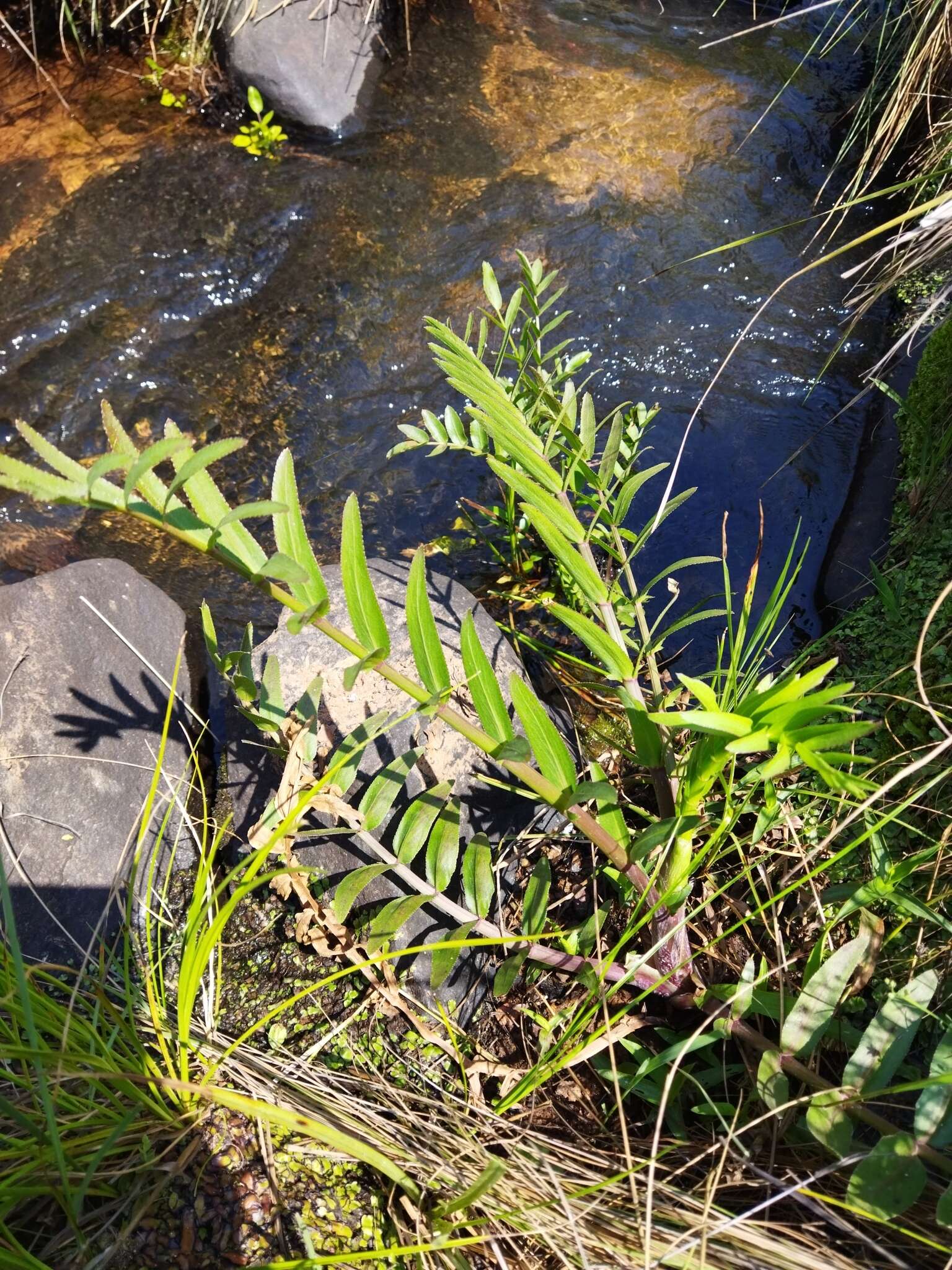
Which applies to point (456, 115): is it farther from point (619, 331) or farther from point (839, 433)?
point (839, 433)

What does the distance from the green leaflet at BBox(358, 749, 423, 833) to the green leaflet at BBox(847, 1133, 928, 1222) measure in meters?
0.90

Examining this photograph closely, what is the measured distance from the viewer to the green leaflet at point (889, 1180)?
1146 millimetres

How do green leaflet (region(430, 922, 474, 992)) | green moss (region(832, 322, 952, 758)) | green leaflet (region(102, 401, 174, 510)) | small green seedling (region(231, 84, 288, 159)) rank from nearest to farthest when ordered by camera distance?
green leaflet (region(102, 401, 174, 510))
green leaflet (region(430, 922, 474, 992))
green moss (region(832, 322, 952, 758))
small green seedling (region(231, 84, 288, 159))

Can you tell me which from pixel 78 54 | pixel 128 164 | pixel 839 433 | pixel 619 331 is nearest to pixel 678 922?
pixel 839 433

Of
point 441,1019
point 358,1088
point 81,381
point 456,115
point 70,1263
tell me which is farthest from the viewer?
point 456,115

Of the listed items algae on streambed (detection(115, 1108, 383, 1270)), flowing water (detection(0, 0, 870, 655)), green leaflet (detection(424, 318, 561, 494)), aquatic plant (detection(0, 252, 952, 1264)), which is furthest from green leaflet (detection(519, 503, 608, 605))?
flowing water (detection(0, 0, 870, 655))

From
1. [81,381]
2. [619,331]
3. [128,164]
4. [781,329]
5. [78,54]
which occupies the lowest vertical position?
[781,329]

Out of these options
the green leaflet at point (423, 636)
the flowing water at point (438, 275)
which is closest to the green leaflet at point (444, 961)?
the green leaflet at point (423, 636)

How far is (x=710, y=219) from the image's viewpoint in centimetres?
422

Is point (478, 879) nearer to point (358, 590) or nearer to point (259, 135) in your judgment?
point (358, 590)

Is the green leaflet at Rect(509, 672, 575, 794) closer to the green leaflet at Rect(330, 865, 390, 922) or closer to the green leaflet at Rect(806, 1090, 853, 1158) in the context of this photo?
the green leaflet at Rect(330, 865, 390, 922)

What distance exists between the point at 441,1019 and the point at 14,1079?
77cm

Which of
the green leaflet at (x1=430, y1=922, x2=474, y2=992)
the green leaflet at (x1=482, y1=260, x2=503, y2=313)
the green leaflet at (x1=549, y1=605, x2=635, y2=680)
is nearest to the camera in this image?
the green leaflet at (x1=549, y1=605, x2=635, y2=680)

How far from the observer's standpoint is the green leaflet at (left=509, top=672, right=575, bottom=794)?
4.63 ft
